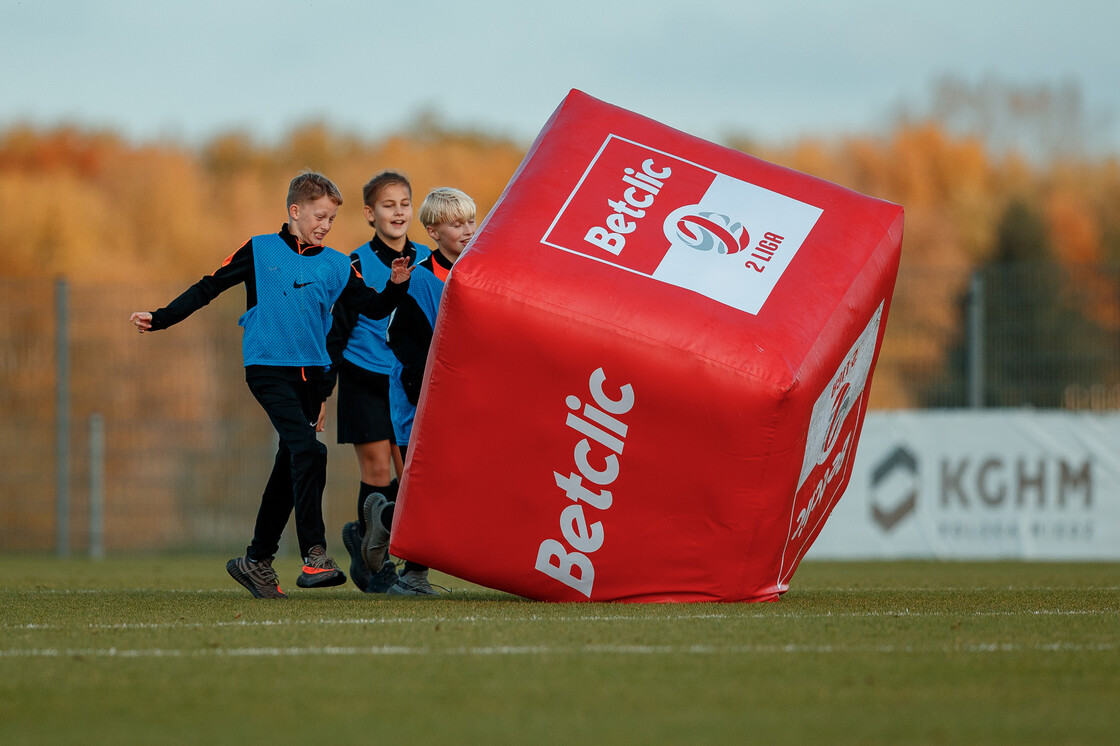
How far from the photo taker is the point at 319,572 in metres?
5.11

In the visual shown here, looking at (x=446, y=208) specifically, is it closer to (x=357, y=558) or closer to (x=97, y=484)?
(x=357, y=558)

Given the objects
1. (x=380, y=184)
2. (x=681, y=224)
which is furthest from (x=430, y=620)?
(x=380, y=184)

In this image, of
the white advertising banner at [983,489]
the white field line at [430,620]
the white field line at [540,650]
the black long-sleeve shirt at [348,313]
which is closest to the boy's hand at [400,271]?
the black long-sleeve shirt at [348,313]

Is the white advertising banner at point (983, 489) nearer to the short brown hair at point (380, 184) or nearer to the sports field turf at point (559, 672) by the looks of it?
the sports field turf at point (559, 672)

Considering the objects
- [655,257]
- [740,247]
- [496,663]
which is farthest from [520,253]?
[496,663]

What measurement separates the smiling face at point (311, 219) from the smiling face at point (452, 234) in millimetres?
535

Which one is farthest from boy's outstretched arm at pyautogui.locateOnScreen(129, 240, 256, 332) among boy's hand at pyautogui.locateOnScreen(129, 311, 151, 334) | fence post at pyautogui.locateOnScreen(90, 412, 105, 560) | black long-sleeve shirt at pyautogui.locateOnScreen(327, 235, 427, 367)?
fence post at pyautogui.locateOnScreen(90, 412, 105, 560)

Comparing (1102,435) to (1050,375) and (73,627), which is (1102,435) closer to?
(1050,375)

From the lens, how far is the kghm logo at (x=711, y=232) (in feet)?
15.9

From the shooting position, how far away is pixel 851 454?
568 cm

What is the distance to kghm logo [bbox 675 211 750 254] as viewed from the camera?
190 inches

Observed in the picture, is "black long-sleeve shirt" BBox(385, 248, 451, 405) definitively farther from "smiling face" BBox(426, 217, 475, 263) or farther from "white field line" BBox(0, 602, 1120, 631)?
"white field line" BBox(0, 602, 1120, 631)

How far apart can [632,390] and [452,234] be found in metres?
1.63

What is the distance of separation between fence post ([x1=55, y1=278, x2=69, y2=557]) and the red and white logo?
9.16m
